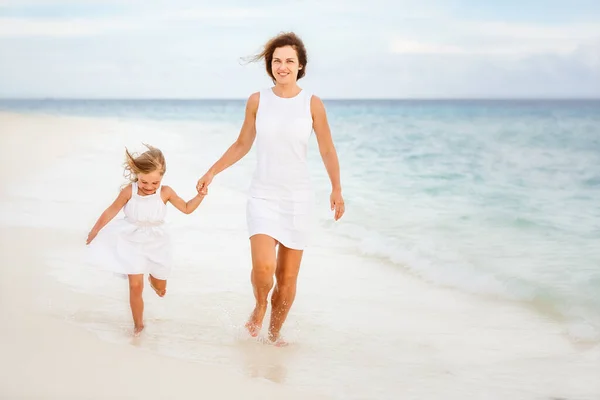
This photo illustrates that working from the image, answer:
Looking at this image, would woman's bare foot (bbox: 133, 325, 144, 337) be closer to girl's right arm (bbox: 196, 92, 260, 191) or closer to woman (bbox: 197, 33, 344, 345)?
woman (bbox: 197, 33, 344, 345)

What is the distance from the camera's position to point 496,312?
6.43m

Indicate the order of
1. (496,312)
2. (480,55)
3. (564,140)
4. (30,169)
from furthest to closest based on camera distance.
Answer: (480,55)
(564,140)
(30,169)
(496,312)

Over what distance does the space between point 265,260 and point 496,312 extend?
88.1 inches

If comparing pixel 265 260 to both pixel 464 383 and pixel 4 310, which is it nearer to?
pixel 464 383

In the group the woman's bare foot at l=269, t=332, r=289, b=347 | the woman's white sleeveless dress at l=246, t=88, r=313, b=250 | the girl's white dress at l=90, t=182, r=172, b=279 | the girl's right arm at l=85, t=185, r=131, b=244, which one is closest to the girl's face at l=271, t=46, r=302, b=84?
the woman's white sleeveless dress at l=246, t=88, r=313, b=250

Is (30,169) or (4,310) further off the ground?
(4,310)

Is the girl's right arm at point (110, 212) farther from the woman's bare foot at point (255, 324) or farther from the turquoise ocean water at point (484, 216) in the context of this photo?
the turquoise ocean water at point (484, 216)

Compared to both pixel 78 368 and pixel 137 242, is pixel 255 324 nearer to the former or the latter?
pixel 137 242

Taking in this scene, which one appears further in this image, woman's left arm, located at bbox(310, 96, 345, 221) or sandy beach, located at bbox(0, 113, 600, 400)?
woman's left arm, located at bbox(310, 96, 345, 221)

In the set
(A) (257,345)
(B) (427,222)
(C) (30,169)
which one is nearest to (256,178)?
(A) (257,345)

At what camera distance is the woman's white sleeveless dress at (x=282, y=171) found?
4918 mm

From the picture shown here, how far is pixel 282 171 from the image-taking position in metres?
4.93

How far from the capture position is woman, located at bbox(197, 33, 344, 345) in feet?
16.1

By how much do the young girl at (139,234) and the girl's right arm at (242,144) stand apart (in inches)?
3.4
